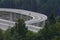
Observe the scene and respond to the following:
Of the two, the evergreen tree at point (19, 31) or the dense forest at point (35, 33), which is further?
the evergreen tree at point (19, 31)

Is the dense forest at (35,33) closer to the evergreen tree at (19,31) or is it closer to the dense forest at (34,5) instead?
the evergreen tree at (19,31)

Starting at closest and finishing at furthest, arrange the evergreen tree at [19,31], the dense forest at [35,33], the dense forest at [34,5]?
the dense forest at [35,33] → the evergreen tree at [19,31] → the dense forest at [34,5]

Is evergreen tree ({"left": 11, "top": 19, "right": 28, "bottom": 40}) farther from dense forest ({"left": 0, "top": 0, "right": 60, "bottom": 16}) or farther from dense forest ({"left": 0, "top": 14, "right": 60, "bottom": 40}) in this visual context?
dense forest ({"left": 0, "top": 0, "right": 60, "bottom": 16})

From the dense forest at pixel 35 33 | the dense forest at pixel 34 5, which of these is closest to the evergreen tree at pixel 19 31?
the dense forest at pixel 35 33

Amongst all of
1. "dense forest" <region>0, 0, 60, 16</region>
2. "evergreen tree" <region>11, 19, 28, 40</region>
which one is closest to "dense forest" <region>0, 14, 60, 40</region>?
"evergreen tree" <region>11, 19, 28, 40</region>

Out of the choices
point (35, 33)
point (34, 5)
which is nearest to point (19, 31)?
point (35, 33)

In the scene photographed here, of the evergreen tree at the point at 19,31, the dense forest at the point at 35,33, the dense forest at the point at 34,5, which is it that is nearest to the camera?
the dense forest at the point at 35,33

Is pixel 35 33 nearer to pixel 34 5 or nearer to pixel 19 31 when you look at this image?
pixel 19 31

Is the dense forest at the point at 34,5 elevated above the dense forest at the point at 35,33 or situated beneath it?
situated beneath

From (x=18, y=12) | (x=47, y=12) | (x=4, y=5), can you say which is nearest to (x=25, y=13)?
(x=18, y=12)
